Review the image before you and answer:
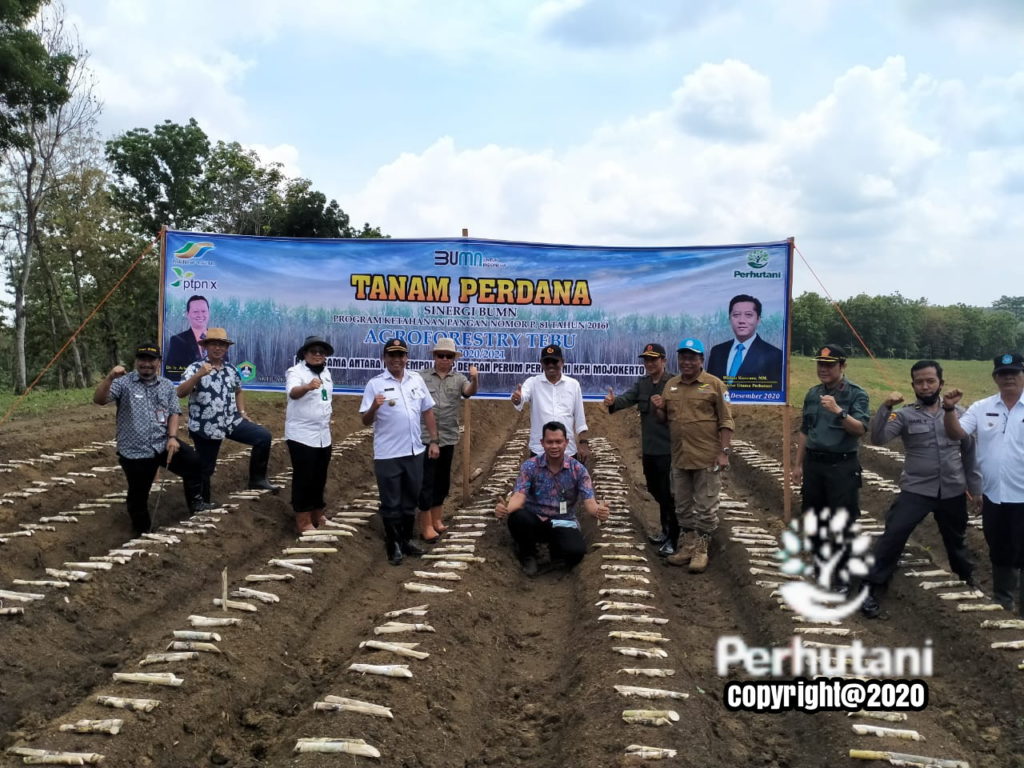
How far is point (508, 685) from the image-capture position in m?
4.13

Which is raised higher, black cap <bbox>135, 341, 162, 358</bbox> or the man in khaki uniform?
black cap <bbox>135, 341, 162, 358</bbox>

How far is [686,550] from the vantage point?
20.3 ft

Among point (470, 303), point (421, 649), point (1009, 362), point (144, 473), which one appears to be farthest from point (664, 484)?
point (144, 473)

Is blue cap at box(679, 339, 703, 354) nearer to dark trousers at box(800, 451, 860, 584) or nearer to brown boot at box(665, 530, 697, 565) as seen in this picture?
dark trousers at box(800, 451, 860, 584)

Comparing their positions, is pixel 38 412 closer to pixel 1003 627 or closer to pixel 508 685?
pixel 508 685

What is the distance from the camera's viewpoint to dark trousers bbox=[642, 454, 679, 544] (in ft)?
21.1

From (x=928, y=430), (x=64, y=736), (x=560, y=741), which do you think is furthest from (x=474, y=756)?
(x=928, y=430)

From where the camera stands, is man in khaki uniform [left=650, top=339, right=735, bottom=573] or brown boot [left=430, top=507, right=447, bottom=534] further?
brown boot [left=430, top=507, right=447, bottom=534]

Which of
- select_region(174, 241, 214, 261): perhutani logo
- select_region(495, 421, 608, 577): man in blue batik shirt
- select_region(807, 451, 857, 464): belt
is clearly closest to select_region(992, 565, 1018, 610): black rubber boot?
select_region(807, 451, 857, 464): belt

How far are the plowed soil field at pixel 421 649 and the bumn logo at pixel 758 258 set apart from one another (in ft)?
8.56

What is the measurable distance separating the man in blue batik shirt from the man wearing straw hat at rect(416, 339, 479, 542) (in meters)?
0.88

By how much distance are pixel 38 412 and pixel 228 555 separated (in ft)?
31.7

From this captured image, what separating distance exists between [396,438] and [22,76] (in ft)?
44.7

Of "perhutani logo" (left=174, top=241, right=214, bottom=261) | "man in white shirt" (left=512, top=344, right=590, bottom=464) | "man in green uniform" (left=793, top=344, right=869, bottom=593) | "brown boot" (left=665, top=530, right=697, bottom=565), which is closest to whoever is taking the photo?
"man in green uniform" (left=793, top=344, right=869, bottom=593)
